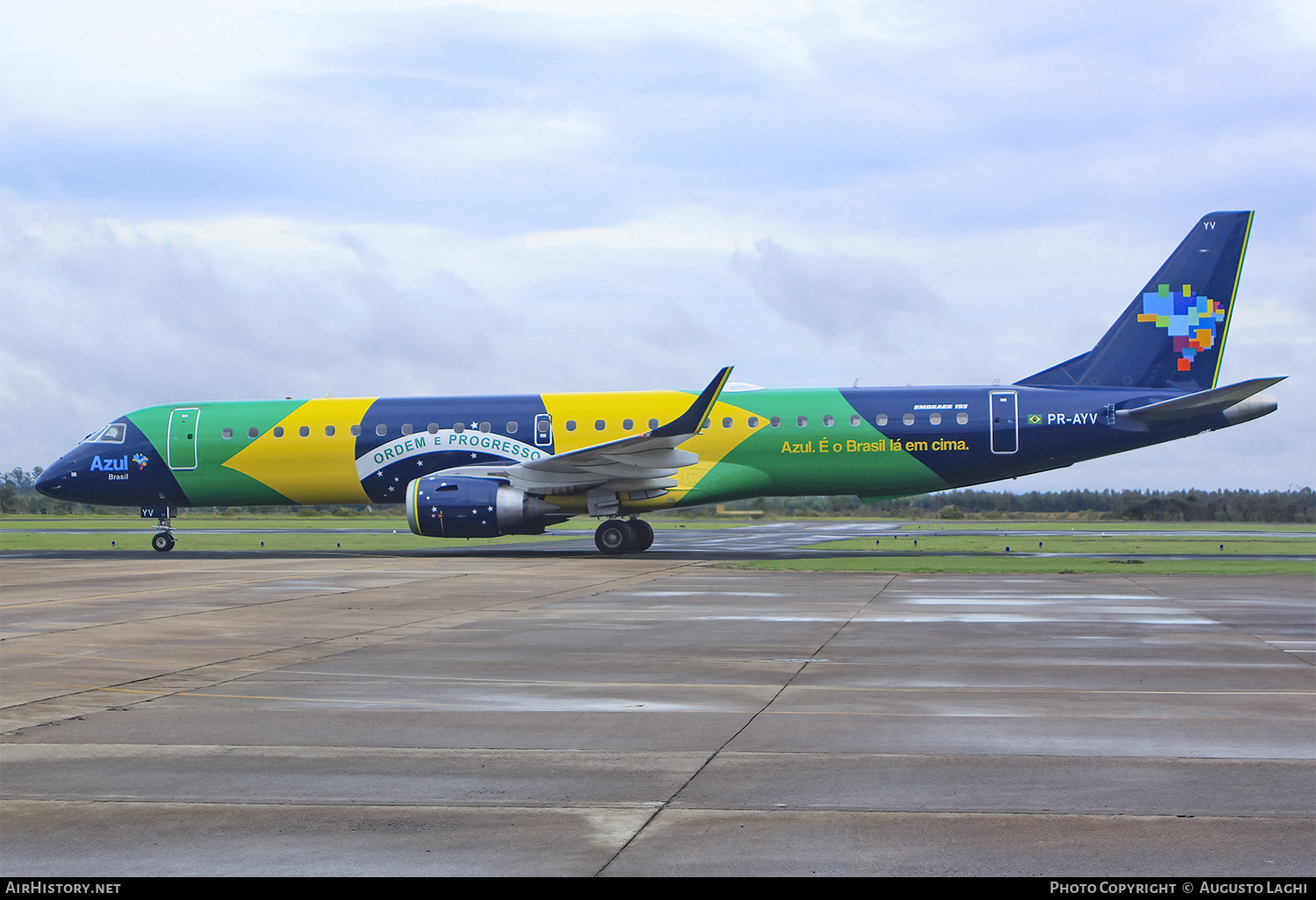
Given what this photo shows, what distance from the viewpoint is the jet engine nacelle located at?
2666 cm

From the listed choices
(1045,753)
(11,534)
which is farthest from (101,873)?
(11,534)

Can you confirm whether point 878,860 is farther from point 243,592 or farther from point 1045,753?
point 243,592

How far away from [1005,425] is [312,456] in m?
17.3

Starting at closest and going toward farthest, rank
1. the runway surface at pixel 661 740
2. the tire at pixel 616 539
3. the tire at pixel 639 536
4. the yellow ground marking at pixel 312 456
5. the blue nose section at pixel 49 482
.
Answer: the runway surface at pixel 661 740 → the tire at pixel 616 539 → the tire at pixel 639 536 → the yellow ground marking at pixel 312 456 → the blue nose section at pixel 49 482

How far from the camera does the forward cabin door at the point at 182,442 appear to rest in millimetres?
30375

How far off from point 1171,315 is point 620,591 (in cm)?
1765

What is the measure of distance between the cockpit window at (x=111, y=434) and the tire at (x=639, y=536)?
45.9ft

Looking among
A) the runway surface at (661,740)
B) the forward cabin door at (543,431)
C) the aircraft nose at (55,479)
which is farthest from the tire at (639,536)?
the aircraft nose at (55,479)

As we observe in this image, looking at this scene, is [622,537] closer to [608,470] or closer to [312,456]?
[608,470]

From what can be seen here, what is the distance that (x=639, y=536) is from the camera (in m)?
28.2

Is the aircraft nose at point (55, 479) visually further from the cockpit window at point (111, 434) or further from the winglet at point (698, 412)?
the winglet at point (698, 412)

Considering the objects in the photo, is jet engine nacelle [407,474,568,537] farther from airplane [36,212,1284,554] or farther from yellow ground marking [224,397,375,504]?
yellow ground marking [224,397,375,504]

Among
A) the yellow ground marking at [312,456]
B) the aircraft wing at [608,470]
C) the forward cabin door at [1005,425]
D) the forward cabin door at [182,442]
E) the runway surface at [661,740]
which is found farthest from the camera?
the forward cabin door at [182,442]

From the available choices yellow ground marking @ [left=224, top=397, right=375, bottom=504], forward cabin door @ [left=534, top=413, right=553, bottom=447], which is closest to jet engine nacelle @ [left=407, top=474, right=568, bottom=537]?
forward cabin door @ [left=534, top=413, right=553, bottom=447]
